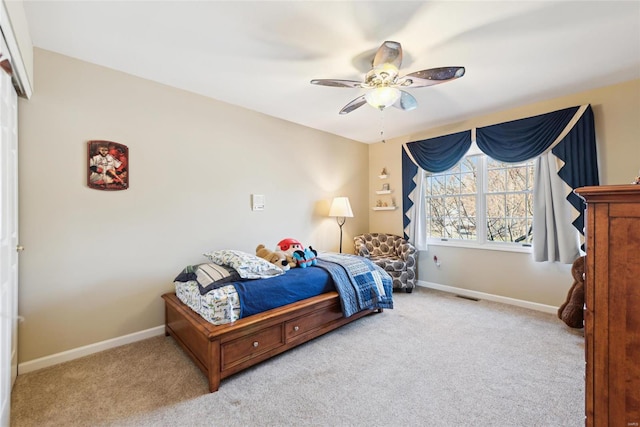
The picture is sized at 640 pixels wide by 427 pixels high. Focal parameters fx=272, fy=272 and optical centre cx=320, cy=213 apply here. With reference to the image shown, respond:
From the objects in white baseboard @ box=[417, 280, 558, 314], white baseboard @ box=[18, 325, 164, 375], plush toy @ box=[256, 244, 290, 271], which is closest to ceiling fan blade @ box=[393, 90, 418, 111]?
plush toy @ box=[256, 244, 290, 271]

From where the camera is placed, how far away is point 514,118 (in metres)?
3.45

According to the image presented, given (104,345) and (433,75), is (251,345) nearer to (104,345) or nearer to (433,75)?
(104,345)

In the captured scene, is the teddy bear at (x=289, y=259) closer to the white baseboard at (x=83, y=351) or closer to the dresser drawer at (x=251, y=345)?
the dresser drawer at (x=251, y=345)

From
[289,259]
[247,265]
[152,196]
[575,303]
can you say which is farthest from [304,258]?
[575,303]

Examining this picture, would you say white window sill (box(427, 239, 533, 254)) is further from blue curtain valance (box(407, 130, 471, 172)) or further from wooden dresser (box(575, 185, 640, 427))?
wooden dresser (box(575, 185, 640, 427))

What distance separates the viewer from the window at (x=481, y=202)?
3535 mm

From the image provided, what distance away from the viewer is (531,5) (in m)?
1.72

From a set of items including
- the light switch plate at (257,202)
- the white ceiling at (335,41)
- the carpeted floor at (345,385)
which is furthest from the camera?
the light switch plate at (257,202)

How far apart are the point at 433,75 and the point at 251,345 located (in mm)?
2430

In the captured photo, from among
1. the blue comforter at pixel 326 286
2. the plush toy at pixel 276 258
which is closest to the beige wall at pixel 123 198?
the plush toy at pixel 276 258

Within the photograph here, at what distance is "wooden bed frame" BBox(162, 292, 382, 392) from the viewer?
1.90m

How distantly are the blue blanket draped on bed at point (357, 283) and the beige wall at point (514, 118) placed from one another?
4.74ft

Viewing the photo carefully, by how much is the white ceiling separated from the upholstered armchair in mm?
2210

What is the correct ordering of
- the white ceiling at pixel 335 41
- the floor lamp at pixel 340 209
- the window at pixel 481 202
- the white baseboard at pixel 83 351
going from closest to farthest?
the white ceiling at pixel 335 41 < the white baseboard at pixel 83 351 < the window at pixel 481 202 < the floor lamp at pixel 340 209
